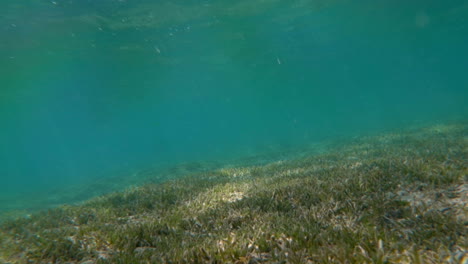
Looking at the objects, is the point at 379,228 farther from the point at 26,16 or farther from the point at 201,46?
the point at 201,46

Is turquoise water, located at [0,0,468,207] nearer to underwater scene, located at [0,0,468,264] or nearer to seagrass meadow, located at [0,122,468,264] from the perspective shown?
underwater scene, located at [0,0,468,264]

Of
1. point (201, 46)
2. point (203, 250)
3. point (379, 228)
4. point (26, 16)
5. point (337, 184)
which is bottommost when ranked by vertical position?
point (203, 250)

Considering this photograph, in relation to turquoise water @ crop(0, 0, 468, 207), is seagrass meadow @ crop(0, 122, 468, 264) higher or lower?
lower

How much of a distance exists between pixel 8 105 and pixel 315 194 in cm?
7764

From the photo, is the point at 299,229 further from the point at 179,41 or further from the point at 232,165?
the point at 179,41

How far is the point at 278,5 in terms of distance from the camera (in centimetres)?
2995

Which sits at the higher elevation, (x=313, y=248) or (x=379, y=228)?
(x=379, y=228)

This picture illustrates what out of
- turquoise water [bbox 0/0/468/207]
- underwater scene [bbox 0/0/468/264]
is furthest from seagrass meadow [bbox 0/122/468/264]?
turquoise water [bbox 0/0/468/207]

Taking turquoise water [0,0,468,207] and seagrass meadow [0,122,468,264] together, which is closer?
seagrass meadow [0,122,468,264]

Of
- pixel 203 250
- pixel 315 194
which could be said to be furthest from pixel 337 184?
pixel 203 250

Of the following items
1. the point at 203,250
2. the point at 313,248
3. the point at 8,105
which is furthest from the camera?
the point at 8,105

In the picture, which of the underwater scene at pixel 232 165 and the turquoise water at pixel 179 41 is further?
the turquoise water at pixel 179 41

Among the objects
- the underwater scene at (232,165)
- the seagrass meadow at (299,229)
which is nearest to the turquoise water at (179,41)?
the underwater scene at (232,165)

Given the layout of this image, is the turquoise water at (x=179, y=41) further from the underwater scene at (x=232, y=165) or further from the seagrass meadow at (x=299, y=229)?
the seagrass meadow at (x=299, y=229)
